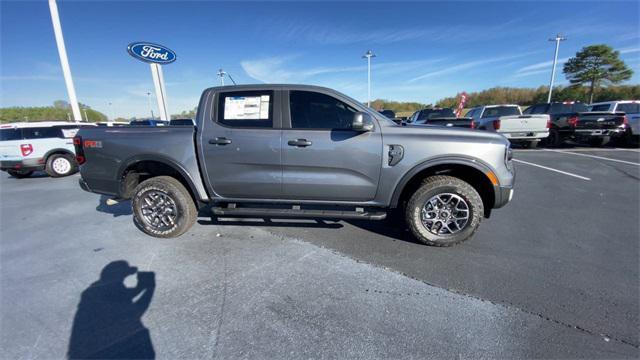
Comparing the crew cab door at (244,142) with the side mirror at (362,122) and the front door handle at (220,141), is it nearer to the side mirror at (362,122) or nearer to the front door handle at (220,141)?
the front door handle at (220,141)

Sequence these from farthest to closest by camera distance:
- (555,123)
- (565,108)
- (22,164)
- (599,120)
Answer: (565,108), (555,123), (599,120), (22,164)

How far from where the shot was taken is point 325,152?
296 centimetres

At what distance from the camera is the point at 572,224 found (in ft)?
11.8

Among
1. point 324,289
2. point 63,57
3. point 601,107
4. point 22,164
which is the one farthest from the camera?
point 601,107

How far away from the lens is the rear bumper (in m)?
7.04

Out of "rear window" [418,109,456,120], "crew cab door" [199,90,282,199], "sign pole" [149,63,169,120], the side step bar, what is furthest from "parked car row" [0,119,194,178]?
"rear window" [418,109,456,120]

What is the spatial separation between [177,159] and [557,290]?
411 cm

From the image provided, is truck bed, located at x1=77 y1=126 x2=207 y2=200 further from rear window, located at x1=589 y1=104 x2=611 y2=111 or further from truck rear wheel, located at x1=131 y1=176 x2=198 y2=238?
rear window, located at x1=589 y1=104 x2=611 y2=111

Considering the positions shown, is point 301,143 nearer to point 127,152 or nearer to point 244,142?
point 244,142

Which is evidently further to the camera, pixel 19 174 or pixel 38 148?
pixel 19 174

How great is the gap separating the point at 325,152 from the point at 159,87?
34.3ft

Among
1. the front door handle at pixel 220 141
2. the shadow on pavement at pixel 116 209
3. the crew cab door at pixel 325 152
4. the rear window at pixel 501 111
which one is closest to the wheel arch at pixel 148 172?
the front door handle at pixel 220 141

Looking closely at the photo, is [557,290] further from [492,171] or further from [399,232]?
[399,232]

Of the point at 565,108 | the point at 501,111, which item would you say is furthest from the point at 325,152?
the point at 565,108
